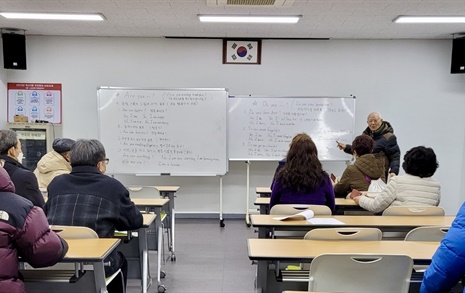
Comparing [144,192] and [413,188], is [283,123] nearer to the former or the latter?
[144,192]

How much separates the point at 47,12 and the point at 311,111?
11.7ft

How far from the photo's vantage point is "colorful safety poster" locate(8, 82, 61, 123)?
5.44 meters

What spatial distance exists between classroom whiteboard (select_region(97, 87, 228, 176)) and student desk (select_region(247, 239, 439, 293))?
→ 131 inches

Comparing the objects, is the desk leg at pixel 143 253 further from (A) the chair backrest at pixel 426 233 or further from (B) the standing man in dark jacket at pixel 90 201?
(A) the chair backrest at pixel 426 233

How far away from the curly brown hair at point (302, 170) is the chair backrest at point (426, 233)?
0.77 meters

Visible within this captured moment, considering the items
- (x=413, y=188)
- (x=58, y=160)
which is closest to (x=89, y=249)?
(x=58, y=160)

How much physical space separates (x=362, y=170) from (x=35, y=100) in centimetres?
471

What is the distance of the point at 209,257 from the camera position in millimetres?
3916

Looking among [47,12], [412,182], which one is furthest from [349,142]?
[47,12]

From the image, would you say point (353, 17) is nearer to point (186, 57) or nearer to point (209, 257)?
point (186, 57)

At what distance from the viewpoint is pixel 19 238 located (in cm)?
152

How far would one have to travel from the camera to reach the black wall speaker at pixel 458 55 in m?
5.16

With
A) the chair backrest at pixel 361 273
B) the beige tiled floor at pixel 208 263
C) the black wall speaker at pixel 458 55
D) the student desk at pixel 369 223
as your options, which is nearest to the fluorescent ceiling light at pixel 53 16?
the beige tiled floor at pixel 208 263

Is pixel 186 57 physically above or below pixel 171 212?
above
